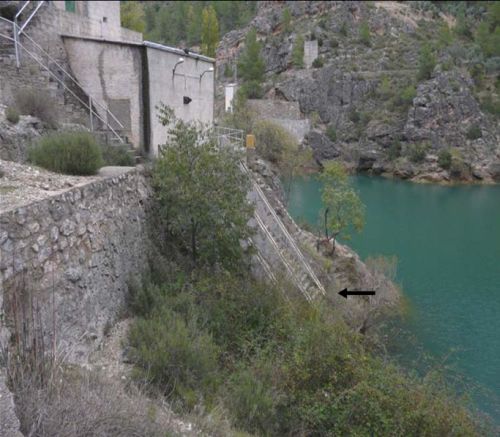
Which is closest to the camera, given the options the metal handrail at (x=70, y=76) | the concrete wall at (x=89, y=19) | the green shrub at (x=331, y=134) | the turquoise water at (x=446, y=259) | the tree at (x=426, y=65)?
the metal handrail at (x=70, y=76)

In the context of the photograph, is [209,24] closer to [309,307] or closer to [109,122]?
[109,122]

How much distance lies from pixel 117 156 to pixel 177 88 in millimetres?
4384

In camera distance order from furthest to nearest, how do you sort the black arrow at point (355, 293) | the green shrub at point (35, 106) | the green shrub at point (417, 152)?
the green shrub at point (417, 152), the black arrow at point (355, 293), the green shrub at point (35, 106)

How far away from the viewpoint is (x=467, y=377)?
40.2ft

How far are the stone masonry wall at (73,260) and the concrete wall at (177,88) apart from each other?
4069 millimetres

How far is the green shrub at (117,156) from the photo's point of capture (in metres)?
10.7

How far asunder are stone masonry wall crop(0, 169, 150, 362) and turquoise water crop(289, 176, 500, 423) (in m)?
6.68

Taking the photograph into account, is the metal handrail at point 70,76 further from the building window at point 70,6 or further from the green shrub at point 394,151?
the green shrub at point 394,151

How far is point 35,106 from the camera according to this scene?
432 inches

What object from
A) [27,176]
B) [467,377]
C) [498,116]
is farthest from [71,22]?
[498,116]

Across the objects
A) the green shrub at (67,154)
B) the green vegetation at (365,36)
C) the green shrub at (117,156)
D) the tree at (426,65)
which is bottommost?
the green shrub at (117,156)

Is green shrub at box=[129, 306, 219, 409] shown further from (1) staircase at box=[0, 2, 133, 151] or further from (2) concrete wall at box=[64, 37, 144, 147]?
(2) concrete wall at box=[64, 37, 144, 147]

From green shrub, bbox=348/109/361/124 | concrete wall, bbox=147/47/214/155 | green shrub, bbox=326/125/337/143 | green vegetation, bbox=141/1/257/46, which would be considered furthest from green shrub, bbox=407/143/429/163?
concrete wall, bbox=147/47/214/155

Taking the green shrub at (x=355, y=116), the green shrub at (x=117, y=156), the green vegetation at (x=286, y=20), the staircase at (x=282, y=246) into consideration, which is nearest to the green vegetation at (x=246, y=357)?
the green shrub at (x=117, y=156)
